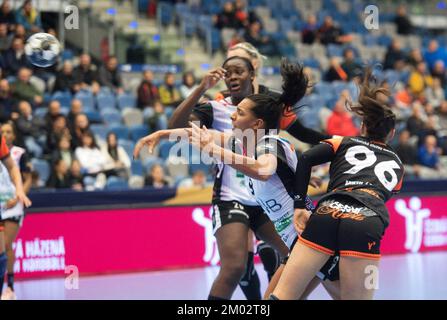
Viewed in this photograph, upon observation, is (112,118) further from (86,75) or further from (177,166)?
(177,166)

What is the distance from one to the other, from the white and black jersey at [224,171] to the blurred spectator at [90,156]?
17.0 feet

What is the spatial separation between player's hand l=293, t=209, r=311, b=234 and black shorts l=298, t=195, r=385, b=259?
0.40 ft

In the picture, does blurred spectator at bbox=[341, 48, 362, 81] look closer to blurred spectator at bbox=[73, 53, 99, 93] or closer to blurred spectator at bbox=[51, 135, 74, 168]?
blurred spectator at bbox=[73, 53, 99, 93]

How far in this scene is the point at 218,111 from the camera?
654cm

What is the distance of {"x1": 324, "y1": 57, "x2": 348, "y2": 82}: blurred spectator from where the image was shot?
52.3 ft

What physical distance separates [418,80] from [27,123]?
329 inches

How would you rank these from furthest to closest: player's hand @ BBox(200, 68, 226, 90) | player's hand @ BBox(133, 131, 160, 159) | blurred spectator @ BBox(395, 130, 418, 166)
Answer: blurred spectator @ BBox(395, 130, 418, 166) → player's hand @ BBox(200, 68, 226, 90) → player's hand @ BBox(133, 131, 160, 159)

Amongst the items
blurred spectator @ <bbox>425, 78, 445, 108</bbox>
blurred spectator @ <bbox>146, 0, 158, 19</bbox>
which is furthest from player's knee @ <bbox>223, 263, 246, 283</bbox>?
blurred spectator @ <bbox>425, 78, 445, 108</bbox>

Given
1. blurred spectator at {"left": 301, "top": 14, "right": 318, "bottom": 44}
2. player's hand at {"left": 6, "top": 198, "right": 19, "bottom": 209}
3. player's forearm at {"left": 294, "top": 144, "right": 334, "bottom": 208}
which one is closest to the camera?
player's forearm at {"left": 294, "top": 144, "right": 334, "bottom": 208}

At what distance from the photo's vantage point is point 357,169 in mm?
5074

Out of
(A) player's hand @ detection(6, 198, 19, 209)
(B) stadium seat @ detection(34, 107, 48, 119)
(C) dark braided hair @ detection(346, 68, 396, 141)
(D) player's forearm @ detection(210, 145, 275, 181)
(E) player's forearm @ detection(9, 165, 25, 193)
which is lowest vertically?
(B) stadium seat @ detection(34, 107, 48, 119)

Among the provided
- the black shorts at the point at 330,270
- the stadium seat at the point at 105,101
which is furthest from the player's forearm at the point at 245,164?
the stadium seat at the point at 105,101
